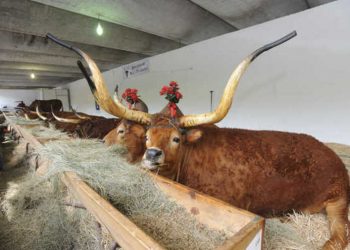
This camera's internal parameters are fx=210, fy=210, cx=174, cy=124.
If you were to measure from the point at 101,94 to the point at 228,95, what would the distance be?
84cm

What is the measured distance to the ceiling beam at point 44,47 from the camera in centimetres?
390

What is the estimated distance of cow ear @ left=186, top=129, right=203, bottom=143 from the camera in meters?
1.48

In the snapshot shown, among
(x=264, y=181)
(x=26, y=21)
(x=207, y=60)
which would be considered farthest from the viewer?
(x=207, y=60)

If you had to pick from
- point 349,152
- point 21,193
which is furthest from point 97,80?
point 349,152

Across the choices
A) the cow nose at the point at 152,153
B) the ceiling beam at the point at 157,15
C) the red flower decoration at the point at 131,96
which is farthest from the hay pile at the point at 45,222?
the ceiling beam at the point at 157,15

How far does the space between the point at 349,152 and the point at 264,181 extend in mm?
1422

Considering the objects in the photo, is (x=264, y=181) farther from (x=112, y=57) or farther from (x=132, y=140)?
(x=112, y=57)

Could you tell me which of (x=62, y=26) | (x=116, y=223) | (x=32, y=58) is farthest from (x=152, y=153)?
(x=32, y=58)

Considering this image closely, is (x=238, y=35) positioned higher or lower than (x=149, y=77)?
higher

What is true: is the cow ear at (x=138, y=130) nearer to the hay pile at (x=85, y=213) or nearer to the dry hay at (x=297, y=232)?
the hay pile at (x=85, y=213)

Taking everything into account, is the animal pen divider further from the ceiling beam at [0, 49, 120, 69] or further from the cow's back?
the ceiling beam at [0, 49, 120, 69]

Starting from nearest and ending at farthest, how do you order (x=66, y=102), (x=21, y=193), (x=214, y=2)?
1. (x=21, y=193)
2. (x=214, y=2)
3. (x=66, y=102)

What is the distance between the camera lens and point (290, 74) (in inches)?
103

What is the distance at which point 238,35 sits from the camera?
3107mm
